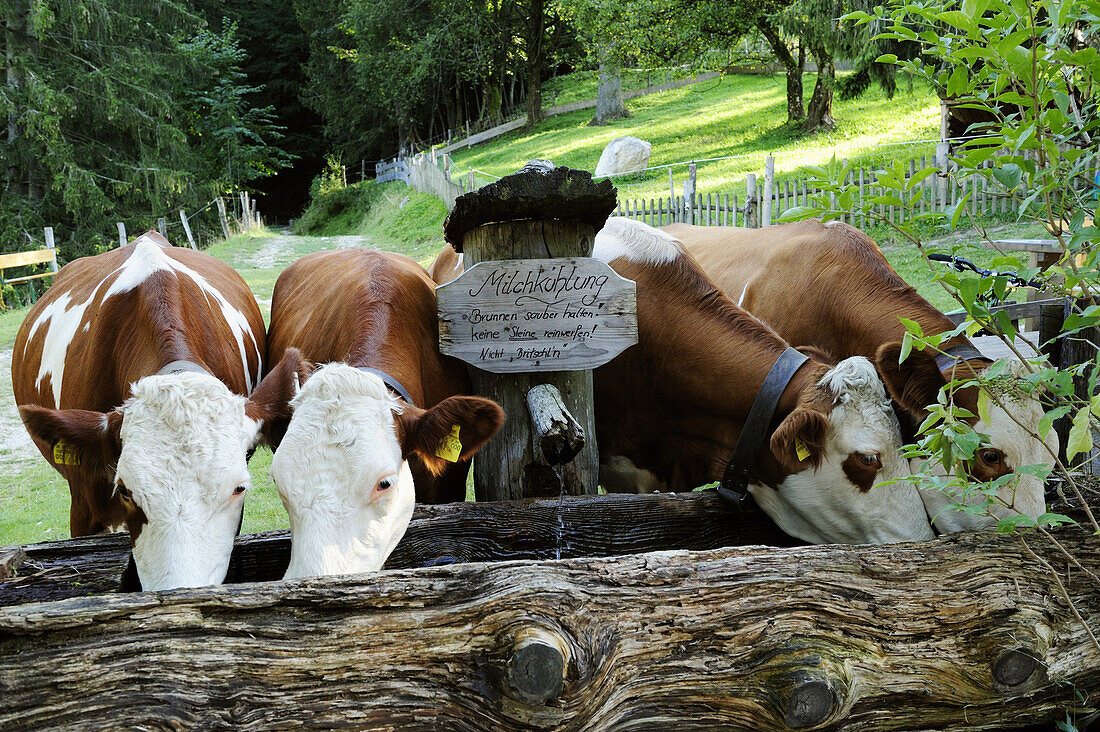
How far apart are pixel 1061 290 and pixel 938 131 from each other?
2122 cm

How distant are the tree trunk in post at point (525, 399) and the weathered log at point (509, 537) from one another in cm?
22

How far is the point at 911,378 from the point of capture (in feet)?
9.81

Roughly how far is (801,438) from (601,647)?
1399 mm

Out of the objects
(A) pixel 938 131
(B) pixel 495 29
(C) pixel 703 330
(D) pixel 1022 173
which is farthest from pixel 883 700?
(B) pixel 495 29

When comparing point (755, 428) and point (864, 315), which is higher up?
point (864, 315)

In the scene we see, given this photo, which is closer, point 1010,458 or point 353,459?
point 353,459

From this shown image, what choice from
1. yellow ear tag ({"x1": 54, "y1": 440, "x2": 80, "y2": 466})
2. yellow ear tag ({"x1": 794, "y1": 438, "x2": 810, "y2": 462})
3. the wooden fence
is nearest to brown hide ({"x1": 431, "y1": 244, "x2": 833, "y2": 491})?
yellow ear tag ({"x1": 794, "y1": 438, "x2": 810, "y2": 462})

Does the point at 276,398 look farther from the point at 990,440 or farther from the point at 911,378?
the point at 990,440

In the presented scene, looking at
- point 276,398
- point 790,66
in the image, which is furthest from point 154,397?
point 790,66

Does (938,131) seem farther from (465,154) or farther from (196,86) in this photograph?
(196,86)

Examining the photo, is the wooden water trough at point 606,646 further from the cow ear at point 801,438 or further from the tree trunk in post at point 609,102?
the tree trunk in post at point 609,102

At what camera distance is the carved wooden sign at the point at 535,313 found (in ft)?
9.95

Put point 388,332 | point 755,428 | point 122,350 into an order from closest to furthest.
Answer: point 755,428 < point 388,332 < point 122,350

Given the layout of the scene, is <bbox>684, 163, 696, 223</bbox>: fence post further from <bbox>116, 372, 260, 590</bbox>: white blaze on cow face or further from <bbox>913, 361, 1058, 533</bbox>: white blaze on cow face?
<bbox>116, 372, 260, 590</bbox>: white blaze on cow face
